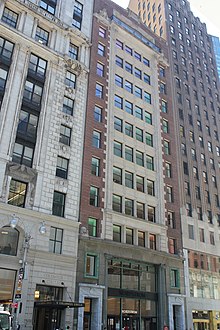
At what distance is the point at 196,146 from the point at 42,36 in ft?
104

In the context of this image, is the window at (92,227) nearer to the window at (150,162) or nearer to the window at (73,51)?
the window at (150,162)

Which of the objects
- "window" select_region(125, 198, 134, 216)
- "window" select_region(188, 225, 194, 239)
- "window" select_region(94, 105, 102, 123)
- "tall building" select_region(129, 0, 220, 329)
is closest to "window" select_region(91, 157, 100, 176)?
"window" select_region(125, 198, 134, 216)

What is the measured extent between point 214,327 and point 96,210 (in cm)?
2374

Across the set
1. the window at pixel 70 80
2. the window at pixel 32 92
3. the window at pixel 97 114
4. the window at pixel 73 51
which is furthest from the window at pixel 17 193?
the window at pixel 73 51

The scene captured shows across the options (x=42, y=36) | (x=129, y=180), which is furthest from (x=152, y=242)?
(x=42, y=36)

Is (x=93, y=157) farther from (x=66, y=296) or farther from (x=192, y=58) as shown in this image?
(x=192, y=58)

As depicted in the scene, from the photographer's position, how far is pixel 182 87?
63.3m

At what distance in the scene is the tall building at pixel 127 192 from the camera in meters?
36.1

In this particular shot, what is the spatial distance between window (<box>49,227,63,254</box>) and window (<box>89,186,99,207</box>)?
237 inches

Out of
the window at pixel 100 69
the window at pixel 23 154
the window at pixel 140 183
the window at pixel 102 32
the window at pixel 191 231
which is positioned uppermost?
the window at pixel 102 32

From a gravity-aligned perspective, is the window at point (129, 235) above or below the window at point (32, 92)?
below

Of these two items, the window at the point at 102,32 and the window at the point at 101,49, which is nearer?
the window at the point at 101,49

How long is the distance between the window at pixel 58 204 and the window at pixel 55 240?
179 centimetres

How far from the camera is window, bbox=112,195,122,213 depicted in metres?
40.7
